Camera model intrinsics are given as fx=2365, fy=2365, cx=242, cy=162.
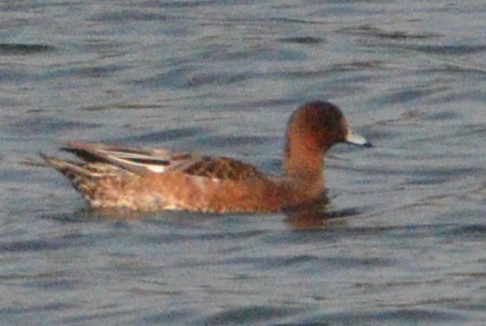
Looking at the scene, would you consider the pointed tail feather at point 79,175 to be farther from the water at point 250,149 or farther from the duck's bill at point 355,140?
the duck's bill at point 355,140

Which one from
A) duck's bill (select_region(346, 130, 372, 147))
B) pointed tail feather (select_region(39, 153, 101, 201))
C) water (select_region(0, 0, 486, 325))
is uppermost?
duck's bill (select_region(346, 130, 372, 147))

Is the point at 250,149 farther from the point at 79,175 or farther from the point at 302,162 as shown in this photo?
the point at 79,175

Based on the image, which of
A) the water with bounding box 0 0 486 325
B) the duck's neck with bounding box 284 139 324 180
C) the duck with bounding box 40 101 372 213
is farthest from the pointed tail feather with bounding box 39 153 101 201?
the duck's neck with bounding box 284 139 324 180

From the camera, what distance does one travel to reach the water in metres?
10.8

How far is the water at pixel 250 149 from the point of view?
10750mm

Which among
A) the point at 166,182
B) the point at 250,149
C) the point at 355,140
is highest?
the point at 355,140

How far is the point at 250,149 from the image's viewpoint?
1450 centimetres

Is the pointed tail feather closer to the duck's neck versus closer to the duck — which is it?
the duck

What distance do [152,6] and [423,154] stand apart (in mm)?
5395

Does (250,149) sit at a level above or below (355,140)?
below

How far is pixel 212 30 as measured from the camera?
1817cm

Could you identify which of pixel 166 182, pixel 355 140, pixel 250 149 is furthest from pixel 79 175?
pixel 250 149

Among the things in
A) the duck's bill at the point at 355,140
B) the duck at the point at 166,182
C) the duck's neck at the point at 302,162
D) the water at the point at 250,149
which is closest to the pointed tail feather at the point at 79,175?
the duck at the point at 166,182

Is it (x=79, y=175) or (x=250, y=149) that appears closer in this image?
(x=79, y=175)
